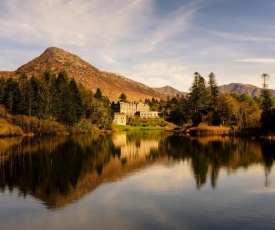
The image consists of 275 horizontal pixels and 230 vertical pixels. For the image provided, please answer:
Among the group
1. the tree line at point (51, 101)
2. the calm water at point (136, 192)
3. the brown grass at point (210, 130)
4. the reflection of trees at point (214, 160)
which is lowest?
the calm water at point (136, 192)

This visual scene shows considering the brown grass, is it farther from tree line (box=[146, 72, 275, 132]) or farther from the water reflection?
the water reflection

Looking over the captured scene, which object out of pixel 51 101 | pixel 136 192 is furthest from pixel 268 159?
pixel 51 101

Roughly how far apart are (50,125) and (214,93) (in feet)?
227

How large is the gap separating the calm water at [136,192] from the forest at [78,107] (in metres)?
57.0

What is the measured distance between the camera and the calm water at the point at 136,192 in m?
24.1

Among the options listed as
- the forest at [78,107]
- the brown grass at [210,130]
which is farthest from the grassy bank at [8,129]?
the brown grass at [210,130]

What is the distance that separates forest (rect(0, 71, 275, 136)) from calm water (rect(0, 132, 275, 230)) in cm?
5705

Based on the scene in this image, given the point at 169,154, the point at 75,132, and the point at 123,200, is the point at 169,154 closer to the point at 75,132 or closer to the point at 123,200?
the point at 123,200

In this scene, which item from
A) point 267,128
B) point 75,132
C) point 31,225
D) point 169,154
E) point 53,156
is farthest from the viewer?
point 75,132

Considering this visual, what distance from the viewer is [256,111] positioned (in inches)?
4429

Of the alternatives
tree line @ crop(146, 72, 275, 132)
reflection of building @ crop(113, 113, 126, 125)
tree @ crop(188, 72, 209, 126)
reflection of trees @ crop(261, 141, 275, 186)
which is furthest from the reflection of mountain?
reflection of building @ crop(113, 113, 126, 125)

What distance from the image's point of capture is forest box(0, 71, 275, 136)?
11388cm

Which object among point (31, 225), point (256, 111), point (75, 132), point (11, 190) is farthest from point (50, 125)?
point (31, 225)

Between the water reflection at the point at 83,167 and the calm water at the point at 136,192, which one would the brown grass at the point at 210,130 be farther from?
the calm water at the point at 136,192
